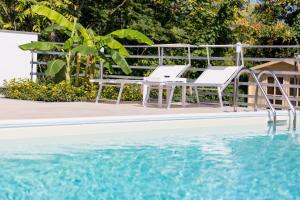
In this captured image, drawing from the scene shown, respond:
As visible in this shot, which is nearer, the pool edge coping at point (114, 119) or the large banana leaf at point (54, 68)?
the pool edge coping at point (114, 119)

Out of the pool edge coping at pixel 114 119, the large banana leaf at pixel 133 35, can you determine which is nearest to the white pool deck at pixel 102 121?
the pool edge coping at pixel 114 119

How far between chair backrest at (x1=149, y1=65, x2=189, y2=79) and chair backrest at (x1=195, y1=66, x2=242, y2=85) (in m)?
0.88

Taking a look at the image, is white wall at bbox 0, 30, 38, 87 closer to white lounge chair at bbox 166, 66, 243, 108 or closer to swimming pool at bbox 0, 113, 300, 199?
white lounge chair at bbox 166, 66, 243, 108

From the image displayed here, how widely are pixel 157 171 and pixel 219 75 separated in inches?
219

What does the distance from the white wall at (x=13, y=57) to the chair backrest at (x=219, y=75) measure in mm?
A: 5939

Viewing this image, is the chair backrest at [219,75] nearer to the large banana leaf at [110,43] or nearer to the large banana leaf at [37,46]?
the large banana leaf at [110,43]

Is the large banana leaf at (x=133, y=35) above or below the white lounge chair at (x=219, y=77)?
above

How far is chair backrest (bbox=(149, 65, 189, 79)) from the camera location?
40.0 feet

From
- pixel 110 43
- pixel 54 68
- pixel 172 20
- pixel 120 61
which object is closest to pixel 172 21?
pixel 172 20

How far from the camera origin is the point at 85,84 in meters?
13.3

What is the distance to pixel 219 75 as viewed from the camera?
1102 cm

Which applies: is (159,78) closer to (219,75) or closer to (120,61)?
(219,75)

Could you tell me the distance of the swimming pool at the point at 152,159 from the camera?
4.80 m

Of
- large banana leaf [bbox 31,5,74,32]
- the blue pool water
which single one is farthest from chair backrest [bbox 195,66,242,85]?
large banana leaf [bbox 31,5,74,32]
